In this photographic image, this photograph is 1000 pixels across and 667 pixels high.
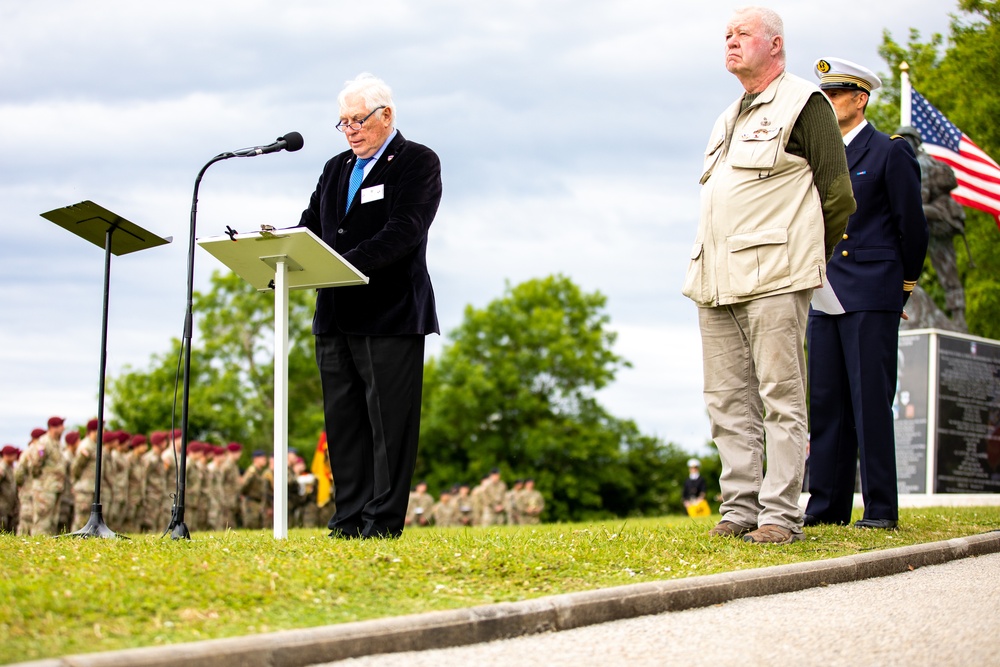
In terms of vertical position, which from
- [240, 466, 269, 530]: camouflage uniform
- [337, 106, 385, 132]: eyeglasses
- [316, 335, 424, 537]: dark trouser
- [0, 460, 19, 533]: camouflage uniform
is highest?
[337, 106, 385, 132]: eyeglasses

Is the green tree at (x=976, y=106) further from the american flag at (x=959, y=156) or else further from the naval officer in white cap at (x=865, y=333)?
the naval officer in white cap at (x=865, y=333)

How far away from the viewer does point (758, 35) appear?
240 inches

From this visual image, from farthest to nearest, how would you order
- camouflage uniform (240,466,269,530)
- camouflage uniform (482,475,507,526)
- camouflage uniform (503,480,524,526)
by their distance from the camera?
1. camouflage uniform (503,480,524,526)
2. camouflage uniform (482,475,507,526)
3. camouflage uniform (240,466,269,530)

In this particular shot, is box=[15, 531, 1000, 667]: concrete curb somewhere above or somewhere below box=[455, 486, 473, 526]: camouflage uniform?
above

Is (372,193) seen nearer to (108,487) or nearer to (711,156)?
(711,156)

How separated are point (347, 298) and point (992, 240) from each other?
81.7ft

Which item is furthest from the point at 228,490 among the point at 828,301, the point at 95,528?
the point at 828,301

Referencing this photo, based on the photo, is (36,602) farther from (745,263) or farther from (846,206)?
(846,206)

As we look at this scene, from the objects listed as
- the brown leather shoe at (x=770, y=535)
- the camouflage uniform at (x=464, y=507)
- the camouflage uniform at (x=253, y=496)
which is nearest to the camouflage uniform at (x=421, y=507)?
the camouflage uniform at (x=464, y=507)

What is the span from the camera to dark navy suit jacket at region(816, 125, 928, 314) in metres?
6.96

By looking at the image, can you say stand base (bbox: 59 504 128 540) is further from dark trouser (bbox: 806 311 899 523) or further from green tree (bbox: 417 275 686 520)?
green tree (bbox: 417 275 686 520)

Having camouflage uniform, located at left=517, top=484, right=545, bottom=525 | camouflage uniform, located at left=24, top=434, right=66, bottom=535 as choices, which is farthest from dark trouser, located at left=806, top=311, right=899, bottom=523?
camouflage uniform, located at left=517, top=484, right=545, bottom=525

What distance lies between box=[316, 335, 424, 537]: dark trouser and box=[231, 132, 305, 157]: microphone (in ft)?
3.67

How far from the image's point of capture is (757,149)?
239 inches
